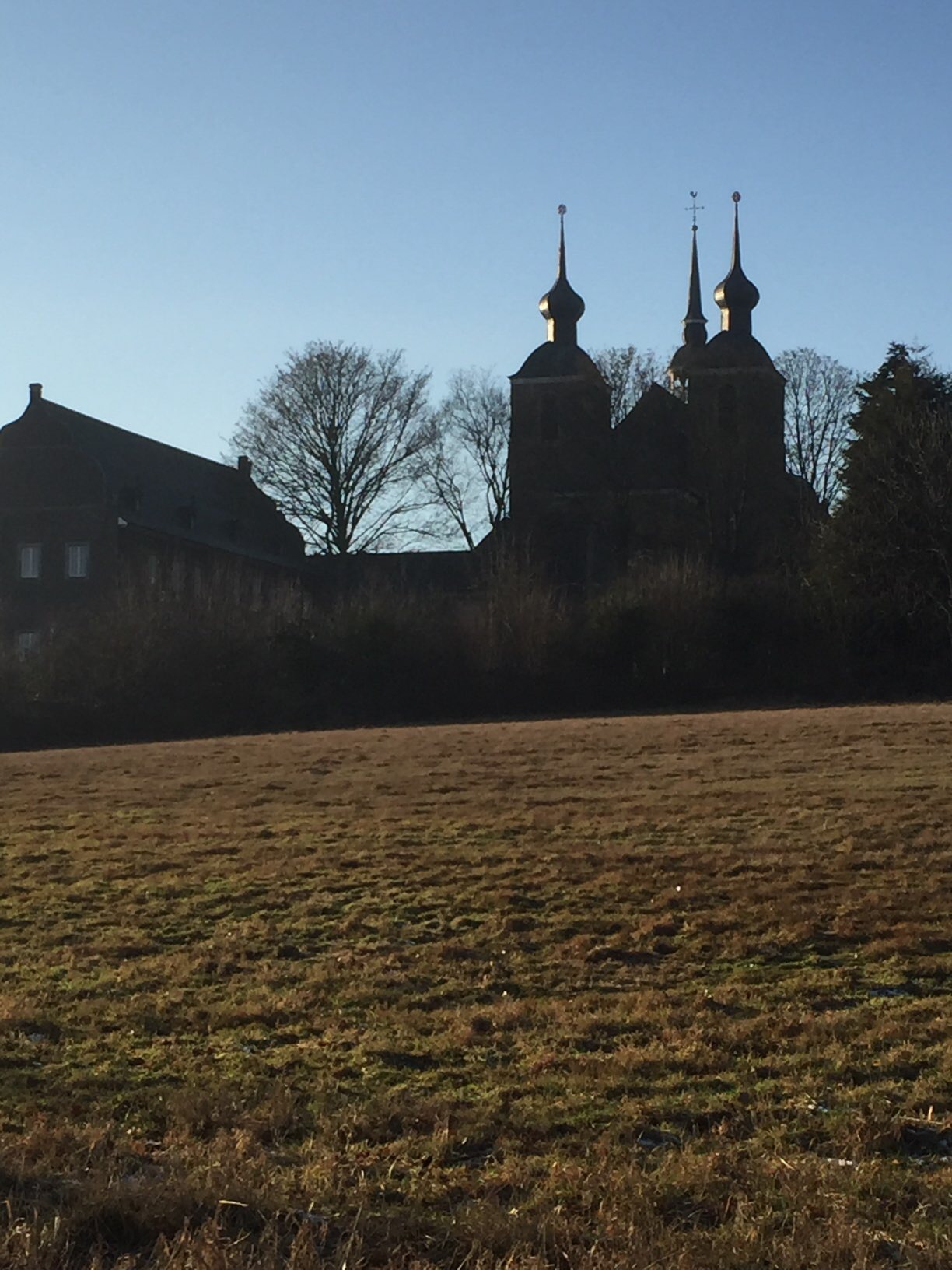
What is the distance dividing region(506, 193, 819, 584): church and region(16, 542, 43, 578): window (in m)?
18.6

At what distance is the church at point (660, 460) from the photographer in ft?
200

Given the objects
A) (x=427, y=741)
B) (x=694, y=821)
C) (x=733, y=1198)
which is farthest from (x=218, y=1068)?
(x=427, y=741)

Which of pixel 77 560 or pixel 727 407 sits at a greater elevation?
pixel 727 407

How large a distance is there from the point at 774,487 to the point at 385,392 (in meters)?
18.3

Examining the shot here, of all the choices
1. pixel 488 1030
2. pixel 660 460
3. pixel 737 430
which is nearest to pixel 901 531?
pixel 737 430

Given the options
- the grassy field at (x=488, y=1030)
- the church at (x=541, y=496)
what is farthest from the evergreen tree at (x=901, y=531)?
the grassy field at (x=488, y=1030)

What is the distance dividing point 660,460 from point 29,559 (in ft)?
85.5

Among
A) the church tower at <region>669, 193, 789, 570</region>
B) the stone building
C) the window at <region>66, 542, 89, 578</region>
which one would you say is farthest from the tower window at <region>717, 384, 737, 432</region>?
the window at <region>66, 542, 89, 578</region>

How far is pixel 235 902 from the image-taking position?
564 inches

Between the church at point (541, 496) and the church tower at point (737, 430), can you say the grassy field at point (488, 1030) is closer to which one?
the church at point (541, 496)

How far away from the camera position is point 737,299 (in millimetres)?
70562

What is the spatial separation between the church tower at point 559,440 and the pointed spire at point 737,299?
653 centimetres

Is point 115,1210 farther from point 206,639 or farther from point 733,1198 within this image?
point 206,639

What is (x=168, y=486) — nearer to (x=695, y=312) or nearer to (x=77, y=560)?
(x=77, y=560)
